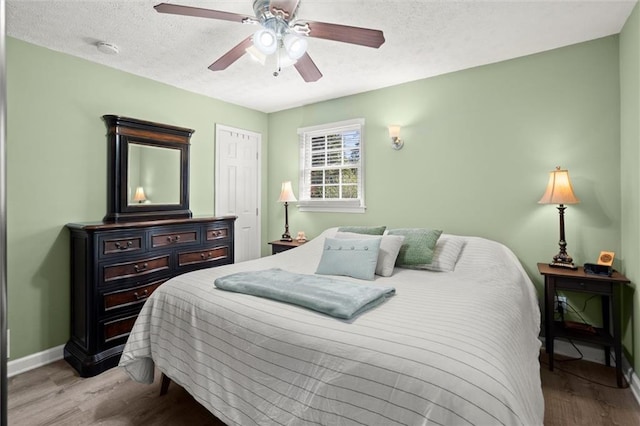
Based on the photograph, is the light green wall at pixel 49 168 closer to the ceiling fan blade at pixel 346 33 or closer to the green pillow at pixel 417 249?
the ceiling fan blade at pixel 346 33

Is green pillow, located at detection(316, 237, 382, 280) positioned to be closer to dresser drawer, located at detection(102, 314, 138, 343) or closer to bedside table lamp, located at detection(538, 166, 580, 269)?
bedside table lamp, located at detection(538, 166, 580, 269)

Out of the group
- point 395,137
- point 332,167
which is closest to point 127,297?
point 332,167

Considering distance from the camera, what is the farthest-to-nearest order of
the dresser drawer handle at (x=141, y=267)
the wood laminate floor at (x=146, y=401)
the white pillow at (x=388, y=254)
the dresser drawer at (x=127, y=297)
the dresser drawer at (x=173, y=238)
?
the dresser drawer at (x=173, y=238), the dresser drawer handle at (x=141, y=267), the dresser drawer at (x=127, y=297), the white pillow at (x=388, y=254), the wood laminate floor at (x=146, y=401)

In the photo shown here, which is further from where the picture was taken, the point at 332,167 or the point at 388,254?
the point at 332,167

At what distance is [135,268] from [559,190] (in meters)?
3.63

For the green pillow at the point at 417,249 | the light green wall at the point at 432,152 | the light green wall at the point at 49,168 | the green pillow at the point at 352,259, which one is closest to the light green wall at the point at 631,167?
the light green wall at the point at 432,152

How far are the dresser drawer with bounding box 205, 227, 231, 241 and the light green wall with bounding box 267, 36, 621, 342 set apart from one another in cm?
156

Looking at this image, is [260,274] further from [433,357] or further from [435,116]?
[435,116]

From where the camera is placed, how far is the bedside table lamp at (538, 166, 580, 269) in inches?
96.3

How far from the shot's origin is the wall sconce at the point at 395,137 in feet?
11.2

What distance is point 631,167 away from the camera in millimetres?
2213

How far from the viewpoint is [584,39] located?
8.34ft

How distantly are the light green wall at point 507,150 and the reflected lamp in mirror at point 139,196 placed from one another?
236cm

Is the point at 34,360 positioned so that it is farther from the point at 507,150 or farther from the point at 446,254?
the point at 507,150
